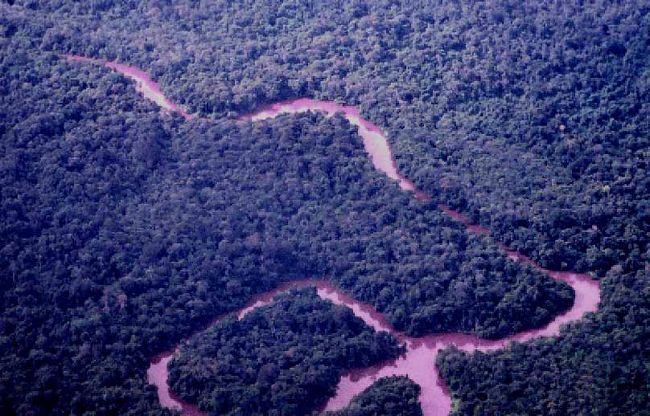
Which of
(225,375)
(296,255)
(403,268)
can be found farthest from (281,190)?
(225,375)

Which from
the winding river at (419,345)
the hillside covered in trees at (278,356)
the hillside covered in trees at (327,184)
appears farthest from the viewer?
the winding river at (419,345)

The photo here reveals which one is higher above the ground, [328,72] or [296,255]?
[328,72]

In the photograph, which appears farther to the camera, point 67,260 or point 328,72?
point 328,72

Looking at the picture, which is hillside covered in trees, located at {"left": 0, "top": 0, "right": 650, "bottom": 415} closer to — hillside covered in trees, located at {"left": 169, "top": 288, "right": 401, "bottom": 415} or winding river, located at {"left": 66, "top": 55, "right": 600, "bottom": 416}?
winding river, located at {"left": 66, "top": 55, "right": 600, "bottom": 416}

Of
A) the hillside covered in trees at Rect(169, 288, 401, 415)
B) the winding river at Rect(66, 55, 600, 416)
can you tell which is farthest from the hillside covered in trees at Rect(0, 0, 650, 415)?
the hillside covered in trees at Rect(169, 288, 401, 415)

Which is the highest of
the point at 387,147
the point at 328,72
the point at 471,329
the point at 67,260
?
the point at 328,72

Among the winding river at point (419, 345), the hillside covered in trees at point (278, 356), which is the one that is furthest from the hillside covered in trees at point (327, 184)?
the hillside covered in trees at point (278, 356)

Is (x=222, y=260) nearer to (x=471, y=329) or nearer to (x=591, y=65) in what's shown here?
(x=471, y=329)

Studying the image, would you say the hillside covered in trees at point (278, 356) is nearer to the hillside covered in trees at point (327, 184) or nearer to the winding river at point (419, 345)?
the winding river at point (419, 345)
